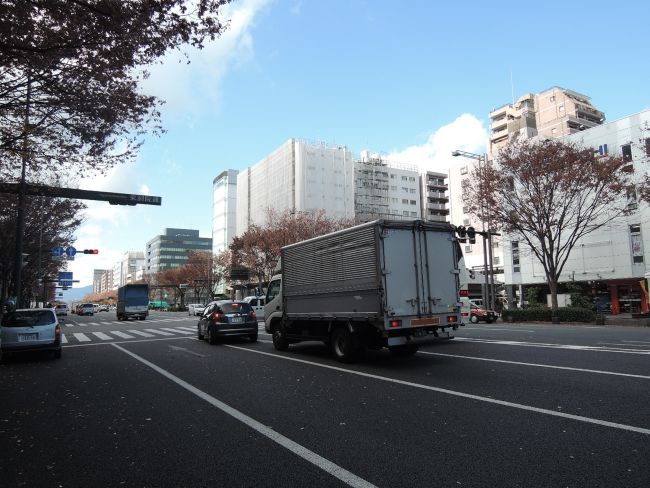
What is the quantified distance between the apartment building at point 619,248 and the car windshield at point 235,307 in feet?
105

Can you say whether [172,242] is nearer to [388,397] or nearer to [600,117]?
[600,117]

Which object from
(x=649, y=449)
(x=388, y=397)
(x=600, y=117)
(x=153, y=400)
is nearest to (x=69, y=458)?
(x=153, y=400)

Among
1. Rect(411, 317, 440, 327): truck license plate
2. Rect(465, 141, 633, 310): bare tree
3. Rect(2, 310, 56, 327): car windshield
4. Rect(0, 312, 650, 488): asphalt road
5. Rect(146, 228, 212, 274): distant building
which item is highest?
Rect(146, 228, 212, 274): distant building

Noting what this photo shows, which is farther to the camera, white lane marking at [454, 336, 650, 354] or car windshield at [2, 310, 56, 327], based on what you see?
car windshield at [2, 310, 56, 327]

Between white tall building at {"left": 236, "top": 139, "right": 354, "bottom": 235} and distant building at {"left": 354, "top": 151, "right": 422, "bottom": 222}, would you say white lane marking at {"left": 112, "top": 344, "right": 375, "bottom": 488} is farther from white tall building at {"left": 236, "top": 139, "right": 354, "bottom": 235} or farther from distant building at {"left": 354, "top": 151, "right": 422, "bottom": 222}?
distant building at {"left": 354, "top": 151, "right": 422, "bottom": 222}

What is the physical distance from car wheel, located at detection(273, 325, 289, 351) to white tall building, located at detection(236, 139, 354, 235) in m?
64.1

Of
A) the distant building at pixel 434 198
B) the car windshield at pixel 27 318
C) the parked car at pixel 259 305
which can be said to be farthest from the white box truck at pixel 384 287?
the distant building at pixel 434 198

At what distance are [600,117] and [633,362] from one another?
302 ft

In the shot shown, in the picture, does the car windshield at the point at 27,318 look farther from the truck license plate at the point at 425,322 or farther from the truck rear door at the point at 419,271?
the truck license plate at the point at 425,322

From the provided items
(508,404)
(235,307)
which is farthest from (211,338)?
(508,404)

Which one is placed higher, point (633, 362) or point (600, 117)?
point (600, 117)

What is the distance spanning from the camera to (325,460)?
430 cm

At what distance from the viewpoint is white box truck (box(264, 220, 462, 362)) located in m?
9.73

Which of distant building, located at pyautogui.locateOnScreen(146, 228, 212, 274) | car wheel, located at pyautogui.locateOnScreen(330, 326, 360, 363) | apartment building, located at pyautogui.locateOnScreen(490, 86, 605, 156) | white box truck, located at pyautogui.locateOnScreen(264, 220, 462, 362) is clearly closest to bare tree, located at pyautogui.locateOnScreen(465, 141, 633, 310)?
white box truck, located at pyautogui.locateOnScreen(264, 220, 462, 362)
